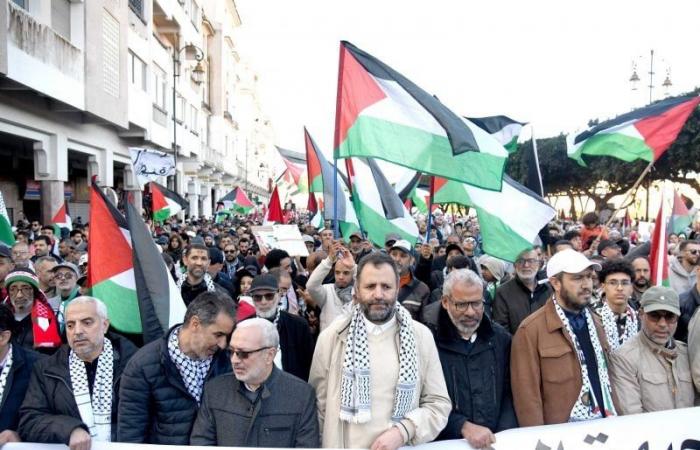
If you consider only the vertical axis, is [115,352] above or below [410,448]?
above

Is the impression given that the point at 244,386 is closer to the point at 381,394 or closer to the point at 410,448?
the point at 381,394

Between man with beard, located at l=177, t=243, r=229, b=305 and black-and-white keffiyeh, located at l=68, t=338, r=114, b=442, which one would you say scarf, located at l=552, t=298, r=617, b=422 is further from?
man with beard, located at l=177, t=243, r=229, b=305

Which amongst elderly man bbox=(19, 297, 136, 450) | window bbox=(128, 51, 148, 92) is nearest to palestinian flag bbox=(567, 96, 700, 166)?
elderly man bbox=(19, 297, 136, 450)

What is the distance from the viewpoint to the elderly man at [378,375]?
3.28 m

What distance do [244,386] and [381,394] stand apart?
689 millimetres

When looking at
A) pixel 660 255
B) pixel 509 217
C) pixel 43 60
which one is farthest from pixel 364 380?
pixel 43 60

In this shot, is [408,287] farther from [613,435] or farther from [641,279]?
[613,435]

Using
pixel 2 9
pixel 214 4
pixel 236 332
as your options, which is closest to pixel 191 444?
pixel 236 332

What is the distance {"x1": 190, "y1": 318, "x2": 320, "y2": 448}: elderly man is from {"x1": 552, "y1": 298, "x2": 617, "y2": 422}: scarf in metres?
1.49

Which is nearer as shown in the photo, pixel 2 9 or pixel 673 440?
pixel 673 440

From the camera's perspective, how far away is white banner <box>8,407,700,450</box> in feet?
11.5

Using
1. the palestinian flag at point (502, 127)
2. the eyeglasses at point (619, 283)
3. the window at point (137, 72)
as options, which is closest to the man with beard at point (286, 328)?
the eyeglasses at point (619, 283)

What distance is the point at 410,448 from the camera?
11.4ft

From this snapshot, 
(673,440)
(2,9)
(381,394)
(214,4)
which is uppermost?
(214,4)
